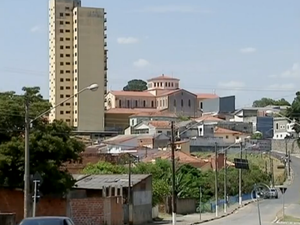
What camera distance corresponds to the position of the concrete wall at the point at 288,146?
150 metres

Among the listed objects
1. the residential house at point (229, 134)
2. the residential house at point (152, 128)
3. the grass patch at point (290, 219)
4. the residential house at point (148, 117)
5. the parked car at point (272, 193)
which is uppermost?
the residential house at point (148, 117)

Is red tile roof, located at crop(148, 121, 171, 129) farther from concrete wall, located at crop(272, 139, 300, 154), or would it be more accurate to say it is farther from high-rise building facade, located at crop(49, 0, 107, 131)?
concrete wall, located at crop(272, 139, 300, 154)

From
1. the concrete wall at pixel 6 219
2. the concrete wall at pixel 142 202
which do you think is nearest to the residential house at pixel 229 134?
the concrete wall at pixel 142 202

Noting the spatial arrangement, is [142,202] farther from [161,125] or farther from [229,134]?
[229,134]

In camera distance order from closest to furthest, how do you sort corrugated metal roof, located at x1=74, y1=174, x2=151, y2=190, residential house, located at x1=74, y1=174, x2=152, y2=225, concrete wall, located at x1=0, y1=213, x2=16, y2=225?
concrete wall, located at x1=0, y1=213, x2=16, y2=225 → residential house, located at x1=74, y1=174, x2=152, y2=225 → corrugated metal roof, located at x1=74, y1=174, x2=151, y2=190

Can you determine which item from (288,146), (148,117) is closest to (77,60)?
(148,117)

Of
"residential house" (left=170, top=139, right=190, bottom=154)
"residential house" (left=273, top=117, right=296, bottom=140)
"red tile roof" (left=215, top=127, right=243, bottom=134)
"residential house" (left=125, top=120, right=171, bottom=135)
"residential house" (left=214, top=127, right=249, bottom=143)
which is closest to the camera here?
"residential house" (left=170, top=139, right=190, bottom=154)

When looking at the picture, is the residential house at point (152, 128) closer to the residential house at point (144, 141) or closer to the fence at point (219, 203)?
the residential house at point (144, 141)

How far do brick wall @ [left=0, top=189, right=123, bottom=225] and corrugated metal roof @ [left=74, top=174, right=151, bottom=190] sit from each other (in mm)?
3328

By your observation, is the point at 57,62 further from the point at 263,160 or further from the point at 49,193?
the point at 49,193

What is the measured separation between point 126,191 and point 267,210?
77.7 ft

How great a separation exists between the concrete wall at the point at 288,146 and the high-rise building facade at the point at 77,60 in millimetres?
36830

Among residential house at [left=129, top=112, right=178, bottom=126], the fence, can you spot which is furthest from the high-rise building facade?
the fence

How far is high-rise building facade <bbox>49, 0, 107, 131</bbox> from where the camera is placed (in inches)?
6713
